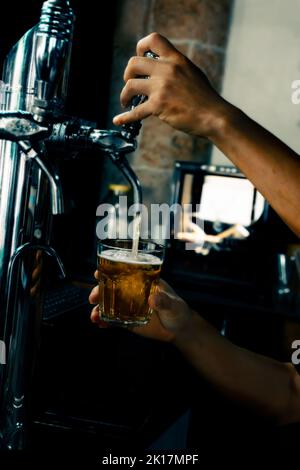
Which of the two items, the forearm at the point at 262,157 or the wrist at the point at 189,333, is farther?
the wrist at the point at 189,333

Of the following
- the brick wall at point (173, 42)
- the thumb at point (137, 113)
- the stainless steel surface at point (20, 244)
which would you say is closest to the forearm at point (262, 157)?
the thumb at point (137, 113)

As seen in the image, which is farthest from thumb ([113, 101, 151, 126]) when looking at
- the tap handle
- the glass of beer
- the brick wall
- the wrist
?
the brick wall

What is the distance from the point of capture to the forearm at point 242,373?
122 cm

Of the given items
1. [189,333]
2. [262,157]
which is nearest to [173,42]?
[189,333]

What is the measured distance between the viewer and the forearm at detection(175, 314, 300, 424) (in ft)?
4.01

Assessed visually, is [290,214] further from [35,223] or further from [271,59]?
[271,59]

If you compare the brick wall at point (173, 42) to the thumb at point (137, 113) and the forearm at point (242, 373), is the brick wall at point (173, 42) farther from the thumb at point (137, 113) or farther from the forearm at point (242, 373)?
the thumb at point (137, 113)

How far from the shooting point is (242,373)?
127 centimetres

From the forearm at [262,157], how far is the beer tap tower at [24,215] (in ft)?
0.45

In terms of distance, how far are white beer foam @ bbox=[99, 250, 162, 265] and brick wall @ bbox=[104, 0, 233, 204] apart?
71.7 inches

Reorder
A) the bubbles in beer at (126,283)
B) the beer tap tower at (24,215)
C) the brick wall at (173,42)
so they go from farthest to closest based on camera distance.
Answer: the brick wall at (173,42), the bubbles in beer at (126,283), the beer tap tower at (24,215)

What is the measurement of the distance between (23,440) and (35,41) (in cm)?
53
